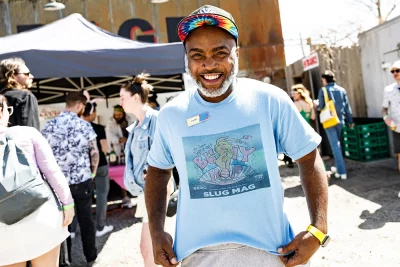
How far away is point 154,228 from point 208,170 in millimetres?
391

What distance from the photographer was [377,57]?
8.30 meters

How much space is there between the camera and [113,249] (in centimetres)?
484

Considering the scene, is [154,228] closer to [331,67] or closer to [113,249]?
[113,249]

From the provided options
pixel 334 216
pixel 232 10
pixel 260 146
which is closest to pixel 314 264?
pixel 334 216

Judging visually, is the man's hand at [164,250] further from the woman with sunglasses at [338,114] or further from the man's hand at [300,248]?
the woman with sunglasses at [338,114]

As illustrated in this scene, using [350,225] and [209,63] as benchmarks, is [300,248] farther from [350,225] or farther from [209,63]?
[350,225]

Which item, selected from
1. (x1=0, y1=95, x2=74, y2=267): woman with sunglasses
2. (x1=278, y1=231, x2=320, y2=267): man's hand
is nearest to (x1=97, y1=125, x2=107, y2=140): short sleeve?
(x1=0, y1=95, x2=74, y2=267): woman with sunglasses

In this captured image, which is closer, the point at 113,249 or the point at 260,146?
the point at 260,146

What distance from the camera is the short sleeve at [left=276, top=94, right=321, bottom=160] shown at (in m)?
1.58

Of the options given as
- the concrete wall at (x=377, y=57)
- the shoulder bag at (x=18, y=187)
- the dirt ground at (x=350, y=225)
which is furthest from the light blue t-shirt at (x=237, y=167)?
the concrete wall at (x=377, y=57)

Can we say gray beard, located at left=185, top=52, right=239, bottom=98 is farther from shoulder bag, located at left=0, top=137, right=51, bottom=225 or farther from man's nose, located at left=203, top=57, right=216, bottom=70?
shoulder bag, located at left=0, top=137, right=51, bottom=225

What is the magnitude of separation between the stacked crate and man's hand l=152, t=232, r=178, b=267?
7390 mm

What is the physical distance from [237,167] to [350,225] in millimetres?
3705

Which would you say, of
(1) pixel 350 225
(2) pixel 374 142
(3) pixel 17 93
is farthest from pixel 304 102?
(3) pixel 17 93
